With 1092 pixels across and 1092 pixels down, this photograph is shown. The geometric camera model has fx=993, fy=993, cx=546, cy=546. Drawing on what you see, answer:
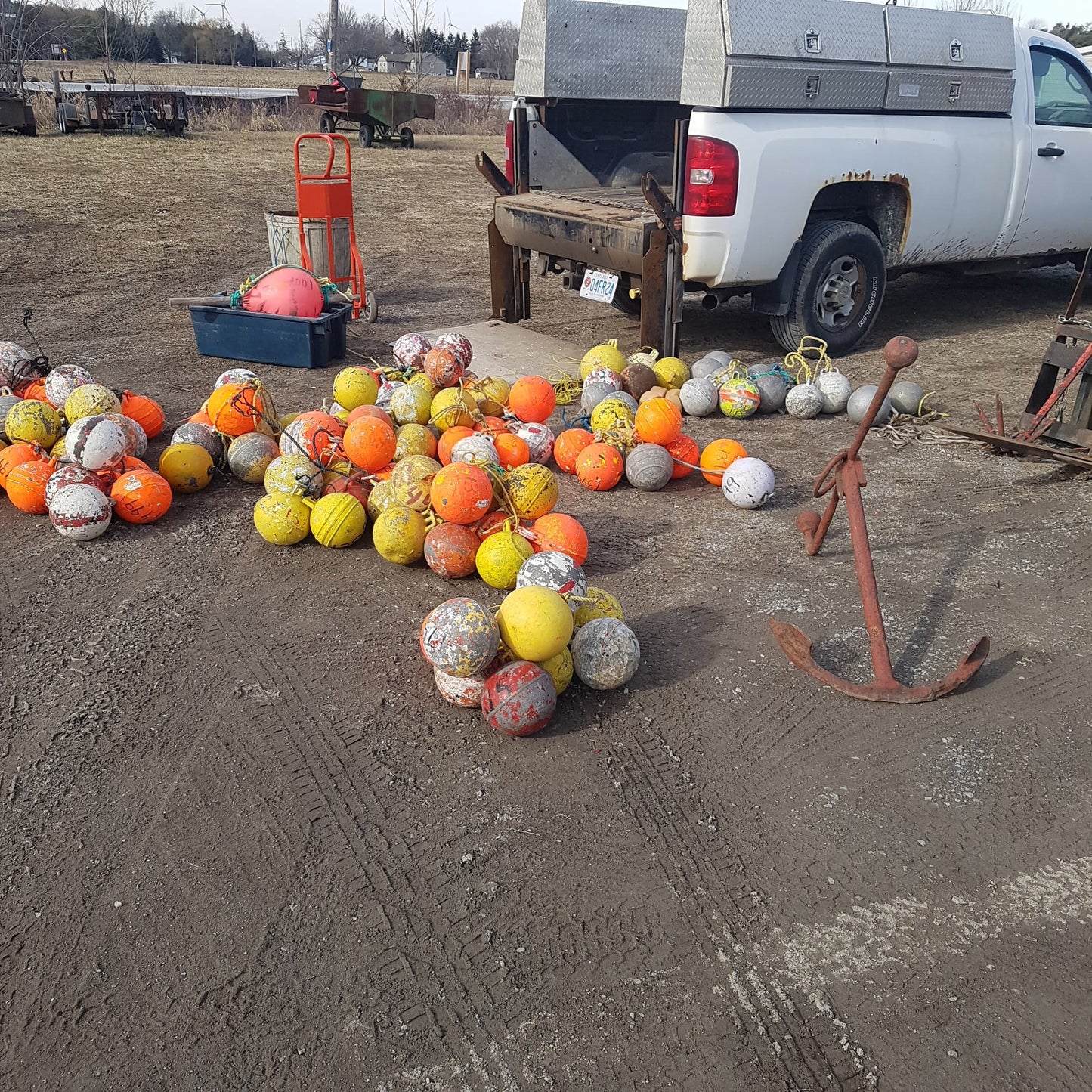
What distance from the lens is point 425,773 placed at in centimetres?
345

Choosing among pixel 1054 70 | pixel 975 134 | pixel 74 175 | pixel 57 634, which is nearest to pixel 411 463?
pixel 57 634

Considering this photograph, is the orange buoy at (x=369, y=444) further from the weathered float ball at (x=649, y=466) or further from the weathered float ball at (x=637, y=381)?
the weathered float ball at (x=637, y=381)

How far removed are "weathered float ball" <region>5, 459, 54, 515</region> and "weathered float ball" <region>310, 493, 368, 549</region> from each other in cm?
147

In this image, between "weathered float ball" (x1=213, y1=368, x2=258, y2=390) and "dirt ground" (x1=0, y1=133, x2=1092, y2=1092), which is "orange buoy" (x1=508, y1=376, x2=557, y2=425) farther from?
"weathered float ball" (x1=213, y1=368, x2=258, y2=390)

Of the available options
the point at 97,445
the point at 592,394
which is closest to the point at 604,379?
the point at 592,394

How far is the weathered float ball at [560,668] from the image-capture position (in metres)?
3.77

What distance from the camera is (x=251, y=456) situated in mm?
5660

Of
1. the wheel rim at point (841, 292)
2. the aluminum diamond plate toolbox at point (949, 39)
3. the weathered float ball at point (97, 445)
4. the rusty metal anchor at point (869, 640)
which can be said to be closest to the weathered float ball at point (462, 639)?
the rusty metal anchor at point (869, 640)

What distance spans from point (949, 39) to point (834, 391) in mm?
3263

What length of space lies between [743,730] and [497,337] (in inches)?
230

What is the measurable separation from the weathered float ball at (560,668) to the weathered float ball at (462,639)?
226mm

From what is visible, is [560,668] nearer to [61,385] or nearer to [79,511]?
[79,511]

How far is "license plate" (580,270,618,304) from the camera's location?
7.55m

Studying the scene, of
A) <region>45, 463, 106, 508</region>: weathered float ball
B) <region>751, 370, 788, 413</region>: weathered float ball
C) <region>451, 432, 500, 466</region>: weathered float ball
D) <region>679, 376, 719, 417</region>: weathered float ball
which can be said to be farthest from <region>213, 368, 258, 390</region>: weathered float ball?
<region>751, 370, 788, 413</region>: weathered float ball
